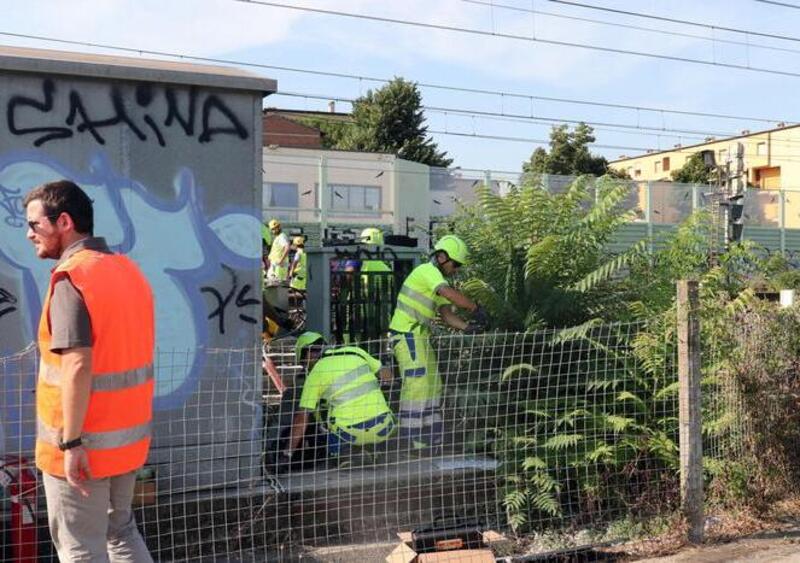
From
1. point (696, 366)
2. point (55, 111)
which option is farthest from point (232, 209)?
point (696, 366)

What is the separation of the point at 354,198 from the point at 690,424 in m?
21.9

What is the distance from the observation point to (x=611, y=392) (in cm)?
573

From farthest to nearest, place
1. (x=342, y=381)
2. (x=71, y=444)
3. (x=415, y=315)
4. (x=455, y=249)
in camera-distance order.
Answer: (x=415, y=315)
(x=455, y=249)
(x=342, y=381)
(x=71, y=444)

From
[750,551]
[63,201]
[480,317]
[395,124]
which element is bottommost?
[750,551]

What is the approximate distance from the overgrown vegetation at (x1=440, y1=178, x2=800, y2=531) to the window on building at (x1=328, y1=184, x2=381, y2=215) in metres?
20.1

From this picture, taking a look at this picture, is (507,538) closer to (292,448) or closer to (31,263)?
(292,448)

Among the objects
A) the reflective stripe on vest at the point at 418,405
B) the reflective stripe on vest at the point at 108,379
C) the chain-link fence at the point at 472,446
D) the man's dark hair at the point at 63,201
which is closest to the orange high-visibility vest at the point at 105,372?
the reflective stripe on vest at the point at 108,379

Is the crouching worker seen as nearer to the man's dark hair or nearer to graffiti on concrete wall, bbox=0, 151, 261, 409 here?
graffiti on concrete wall, bbox=0, 151, 261, 409

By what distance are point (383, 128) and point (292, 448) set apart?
42450 millimetres

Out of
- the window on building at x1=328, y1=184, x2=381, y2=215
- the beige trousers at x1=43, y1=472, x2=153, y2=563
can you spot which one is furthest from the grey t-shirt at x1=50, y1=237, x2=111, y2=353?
the window on building at x1=328, y1=184, x2=381, y2=215

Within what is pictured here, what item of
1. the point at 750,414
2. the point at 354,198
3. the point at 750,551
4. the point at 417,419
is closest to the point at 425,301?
the point at 417,419

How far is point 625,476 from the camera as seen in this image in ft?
18.4

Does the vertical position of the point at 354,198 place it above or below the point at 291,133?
below

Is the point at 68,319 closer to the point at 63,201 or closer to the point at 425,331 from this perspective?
the point at 63,201
